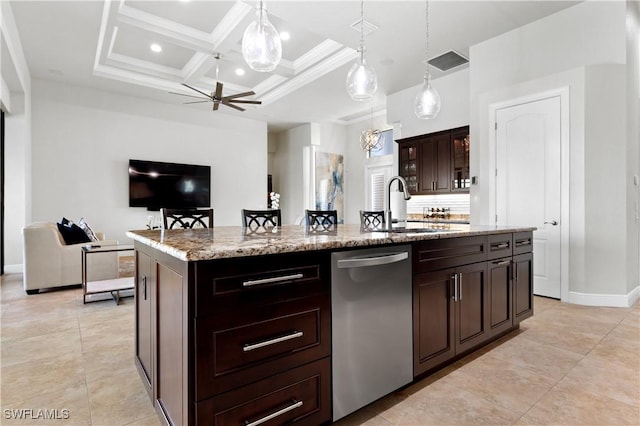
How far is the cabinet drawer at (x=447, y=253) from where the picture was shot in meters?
1.83

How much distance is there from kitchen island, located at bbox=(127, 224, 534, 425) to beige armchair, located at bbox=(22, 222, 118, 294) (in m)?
2.71

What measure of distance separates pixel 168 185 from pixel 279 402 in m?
6.55

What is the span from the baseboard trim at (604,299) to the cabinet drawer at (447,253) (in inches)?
85.0

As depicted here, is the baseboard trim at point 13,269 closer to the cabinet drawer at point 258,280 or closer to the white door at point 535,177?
the cabinet drawer at point 258,280

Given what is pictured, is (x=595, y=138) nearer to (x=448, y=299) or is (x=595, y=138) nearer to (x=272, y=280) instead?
(x=448, y=299)

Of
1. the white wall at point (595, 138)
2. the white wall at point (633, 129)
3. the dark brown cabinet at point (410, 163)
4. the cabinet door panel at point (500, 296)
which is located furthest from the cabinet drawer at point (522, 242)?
the dark brown cabinet at point (410, 163)

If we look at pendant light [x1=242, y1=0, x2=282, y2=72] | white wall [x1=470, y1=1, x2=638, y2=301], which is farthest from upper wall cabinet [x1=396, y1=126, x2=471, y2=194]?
pendant light [x1=242, y1=0, x2=282, y2=72]

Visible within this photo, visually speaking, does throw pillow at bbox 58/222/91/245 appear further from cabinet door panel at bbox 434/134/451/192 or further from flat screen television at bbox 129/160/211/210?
cabinet door panel at bbox 434/134/451/192

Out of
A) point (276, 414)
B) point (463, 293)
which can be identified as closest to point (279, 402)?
point (276, 414)

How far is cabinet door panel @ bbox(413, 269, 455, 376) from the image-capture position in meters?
1.82

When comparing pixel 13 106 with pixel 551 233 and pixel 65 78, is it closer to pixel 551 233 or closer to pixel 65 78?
pixel 65 78

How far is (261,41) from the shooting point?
88.5 inches

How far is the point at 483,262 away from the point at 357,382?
4.14ft

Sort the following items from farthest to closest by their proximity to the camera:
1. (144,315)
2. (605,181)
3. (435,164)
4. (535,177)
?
(435,164) < (535,177) < (605,181) < (144,315)
